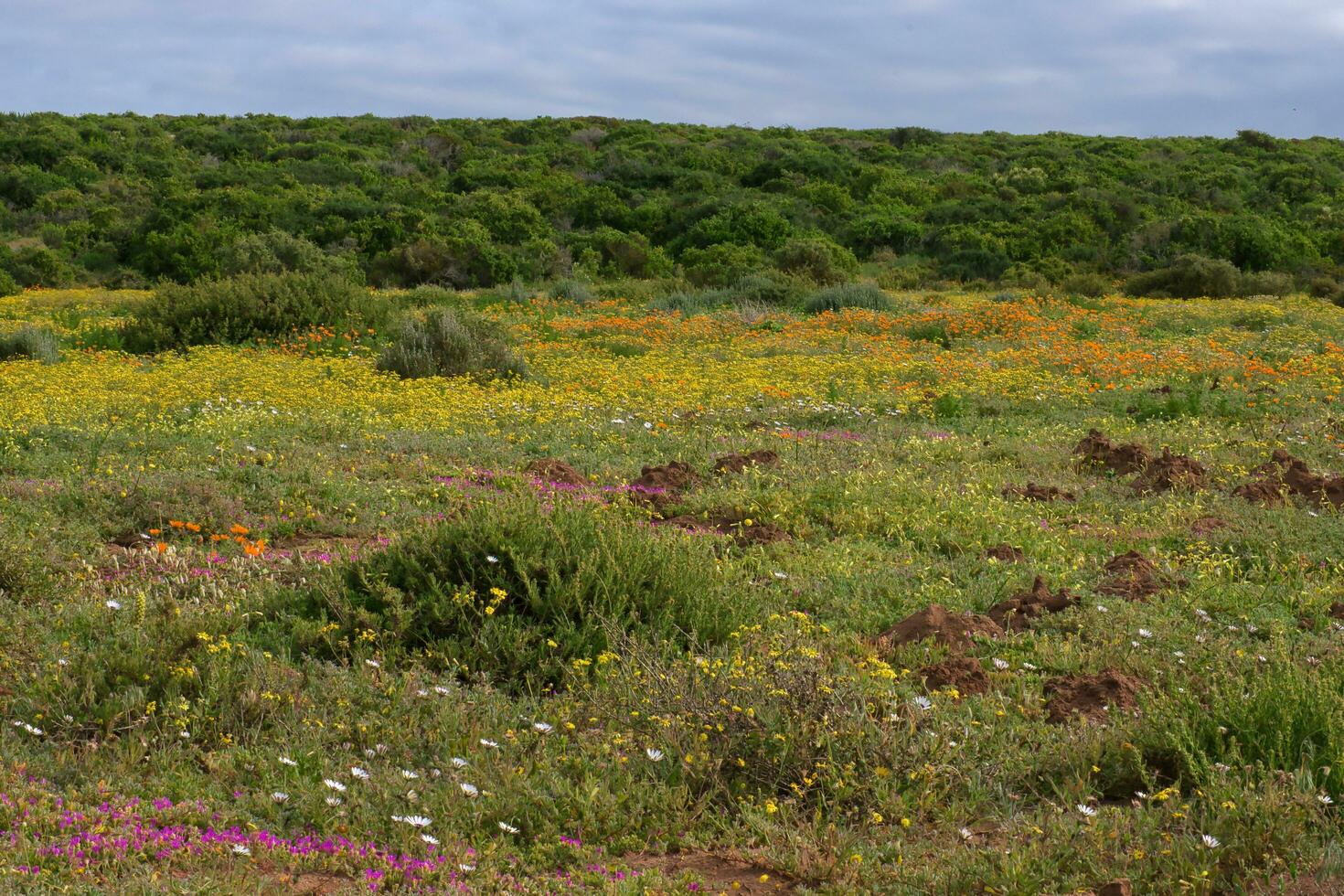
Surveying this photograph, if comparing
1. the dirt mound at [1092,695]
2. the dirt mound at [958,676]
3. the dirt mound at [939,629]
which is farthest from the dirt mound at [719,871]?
the dirt mound at [939,629]

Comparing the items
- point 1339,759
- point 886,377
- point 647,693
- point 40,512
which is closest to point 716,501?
point 647,693

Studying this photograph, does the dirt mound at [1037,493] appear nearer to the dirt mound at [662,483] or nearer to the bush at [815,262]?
the dirt mound at [662,483]

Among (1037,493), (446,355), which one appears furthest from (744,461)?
(446,355)

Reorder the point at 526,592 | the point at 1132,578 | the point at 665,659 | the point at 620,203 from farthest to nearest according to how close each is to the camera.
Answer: the point at 620,203 < the point at 1132,578 < the point at 526,592 < the point at 665,659

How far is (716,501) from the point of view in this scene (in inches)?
283

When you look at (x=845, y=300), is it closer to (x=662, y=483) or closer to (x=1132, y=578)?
(x=662, y=483)

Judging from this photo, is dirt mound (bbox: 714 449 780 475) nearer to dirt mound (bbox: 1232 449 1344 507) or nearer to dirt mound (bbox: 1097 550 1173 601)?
dirt mound (bbox: 1097 550 1173 601)

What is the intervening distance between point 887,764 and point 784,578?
85.2 inches

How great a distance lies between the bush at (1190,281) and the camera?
2691 cm

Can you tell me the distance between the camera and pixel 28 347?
14.6m

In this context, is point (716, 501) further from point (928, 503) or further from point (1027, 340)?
point (1027, 340)

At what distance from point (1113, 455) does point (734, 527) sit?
341 cm

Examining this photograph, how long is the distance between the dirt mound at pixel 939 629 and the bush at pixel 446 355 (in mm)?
8677

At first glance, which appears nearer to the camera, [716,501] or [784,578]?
[784,578]
